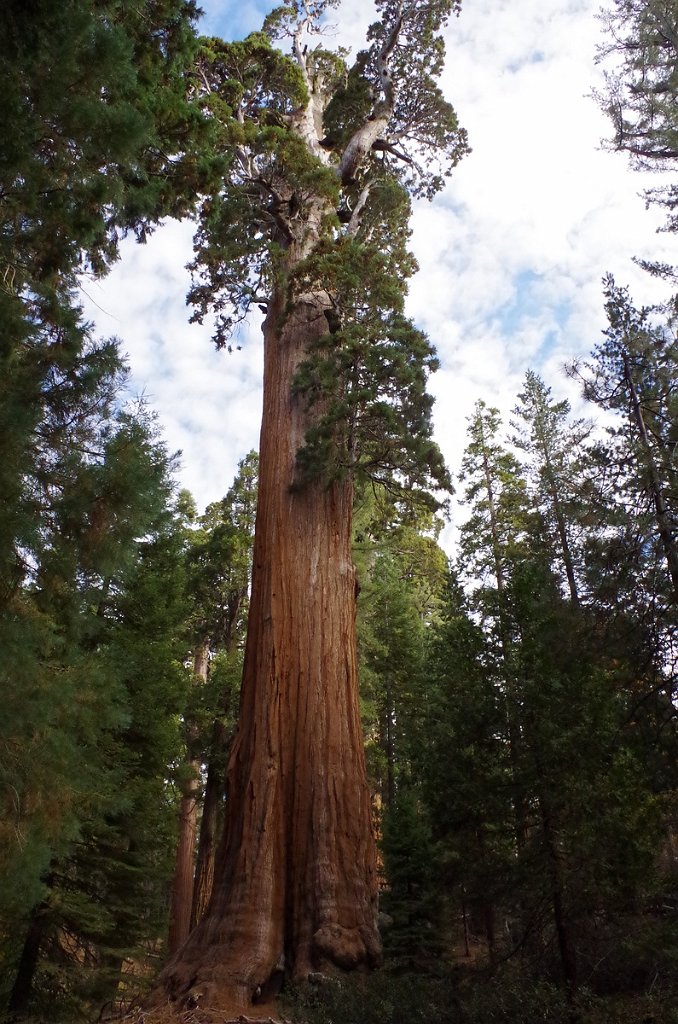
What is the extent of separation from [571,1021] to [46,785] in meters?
3.63

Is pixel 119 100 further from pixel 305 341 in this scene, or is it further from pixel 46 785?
pixel 305 341

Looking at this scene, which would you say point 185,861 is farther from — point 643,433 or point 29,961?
point 643,433

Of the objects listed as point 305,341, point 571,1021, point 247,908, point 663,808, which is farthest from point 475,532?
point 571,1021

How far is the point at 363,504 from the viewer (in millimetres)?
14133

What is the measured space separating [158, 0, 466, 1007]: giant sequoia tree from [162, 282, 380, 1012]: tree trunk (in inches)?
0.7

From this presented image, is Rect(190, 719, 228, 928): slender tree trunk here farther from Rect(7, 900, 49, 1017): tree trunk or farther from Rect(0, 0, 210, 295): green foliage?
Rect(0, 0, 210, 295): green foliage

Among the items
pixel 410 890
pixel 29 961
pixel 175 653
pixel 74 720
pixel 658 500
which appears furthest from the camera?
pixel 175 653

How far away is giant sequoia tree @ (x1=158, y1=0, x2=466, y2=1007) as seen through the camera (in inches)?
237

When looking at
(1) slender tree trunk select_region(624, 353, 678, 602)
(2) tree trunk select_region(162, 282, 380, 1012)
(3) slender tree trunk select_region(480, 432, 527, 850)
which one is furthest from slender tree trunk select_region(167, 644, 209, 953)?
(1) slender tree trunk select_region(624, 353, 678, 602)

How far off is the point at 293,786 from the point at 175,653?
207 inches

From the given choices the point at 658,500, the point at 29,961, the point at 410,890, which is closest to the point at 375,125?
the point at 658,500

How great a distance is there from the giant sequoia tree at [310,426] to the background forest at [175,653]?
834mm

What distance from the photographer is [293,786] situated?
658 cm

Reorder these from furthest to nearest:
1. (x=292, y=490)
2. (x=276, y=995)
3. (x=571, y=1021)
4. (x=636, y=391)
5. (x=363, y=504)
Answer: (x=363, y=504), (x=292, y=490), (x=636, y=391), (x=276, y=995), (x=571, y=1021)
